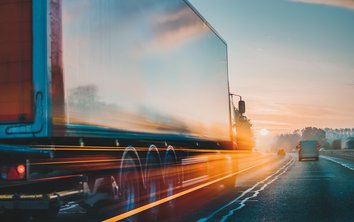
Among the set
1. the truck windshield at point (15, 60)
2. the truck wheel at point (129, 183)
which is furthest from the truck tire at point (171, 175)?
the truck windshield at point (15, 60)

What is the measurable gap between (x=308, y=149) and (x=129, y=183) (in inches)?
2099

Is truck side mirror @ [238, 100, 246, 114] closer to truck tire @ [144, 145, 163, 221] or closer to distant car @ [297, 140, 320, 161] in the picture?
truck tire @ [144, 145, 163, 221]

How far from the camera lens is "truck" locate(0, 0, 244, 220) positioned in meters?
7.36

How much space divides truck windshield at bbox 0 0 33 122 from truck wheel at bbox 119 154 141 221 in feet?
8.45

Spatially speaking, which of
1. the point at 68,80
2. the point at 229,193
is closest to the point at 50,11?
the point at 68,80

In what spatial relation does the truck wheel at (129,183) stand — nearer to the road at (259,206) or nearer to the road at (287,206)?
the road at (259,206)

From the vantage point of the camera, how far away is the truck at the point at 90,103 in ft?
24.1

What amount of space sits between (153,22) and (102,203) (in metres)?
3.97

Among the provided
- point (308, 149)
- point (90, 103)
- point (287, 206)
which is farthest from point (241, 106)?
point (308, 149)

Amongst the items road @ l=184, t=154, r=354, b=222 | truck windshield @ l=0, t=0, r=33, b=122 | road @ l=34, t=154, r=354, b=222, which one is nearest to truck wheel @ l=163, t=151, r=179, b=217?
road @ l=34, t=154, r=354, b=222

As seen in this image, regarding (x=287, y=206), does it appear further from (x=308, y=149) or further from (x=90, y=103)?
(x=308, y=149)

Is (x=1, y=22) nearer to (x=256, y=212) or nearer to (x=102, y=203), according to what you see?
(x=102, y=203)

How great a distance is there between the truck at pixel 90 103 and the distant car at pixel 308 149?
159ft

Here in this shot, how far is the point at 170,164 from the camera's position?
1263cm
